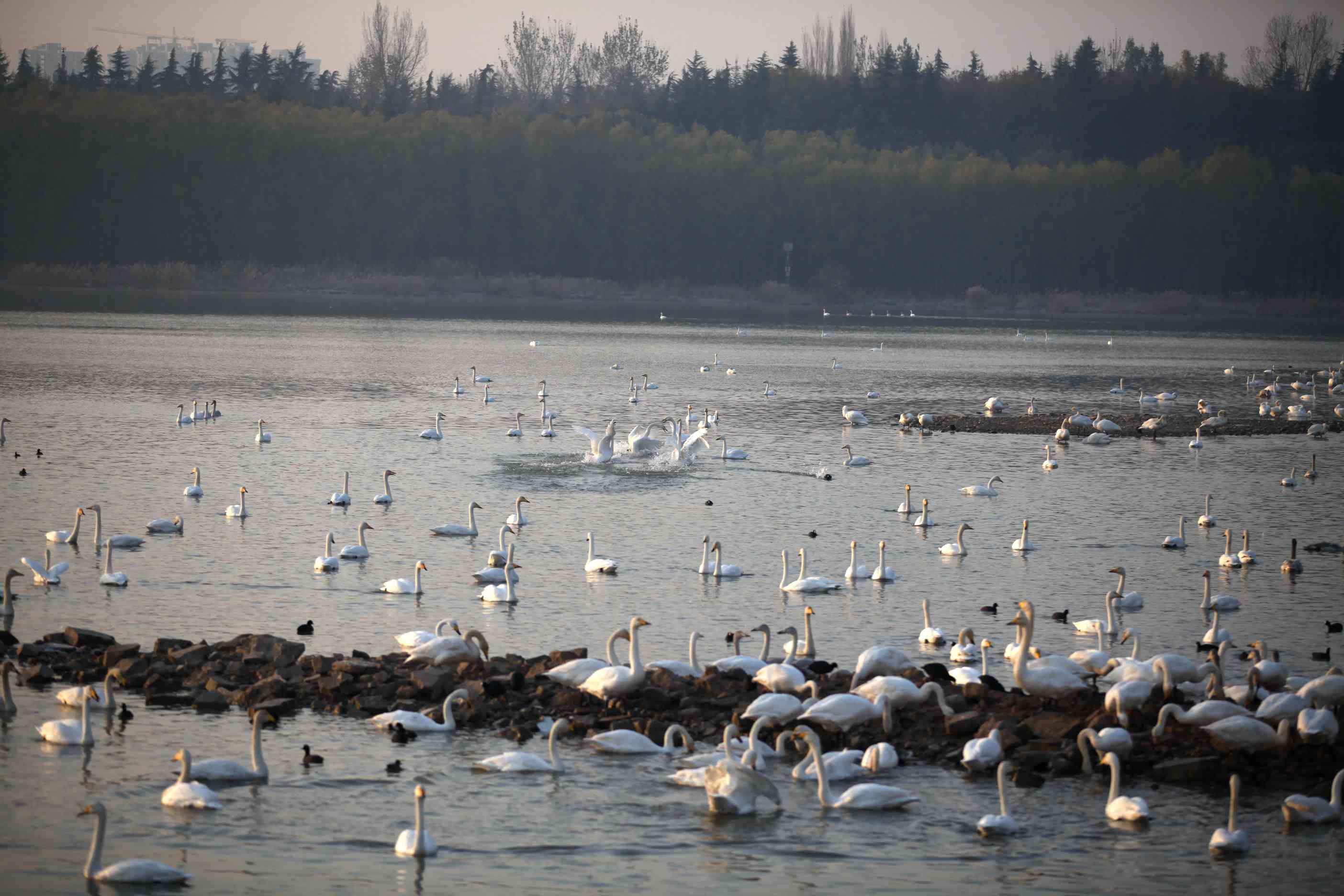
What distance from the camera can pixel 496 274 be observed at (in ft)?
325

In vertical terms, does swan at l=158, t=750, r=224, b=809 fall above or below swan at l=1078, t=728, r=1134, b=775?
below

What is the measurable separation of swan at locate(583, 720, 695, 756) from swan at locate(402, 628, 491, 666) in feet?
6.30

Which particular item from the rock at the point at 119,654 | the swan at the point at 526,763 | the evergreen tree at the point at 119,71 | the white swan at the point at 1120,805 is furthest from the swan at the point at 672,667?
the evergreen tree at the point at 119,71

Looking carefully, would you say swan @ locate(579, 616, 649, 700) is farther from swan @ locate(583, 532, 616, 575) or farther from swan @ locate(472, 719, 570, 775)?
swan @ locate(583, 532, 616, 575)

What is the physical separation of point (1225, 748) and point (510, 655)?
5.84 m

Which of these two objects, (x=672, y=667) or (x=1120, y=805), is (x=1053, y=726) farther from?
(x=672, y=667)

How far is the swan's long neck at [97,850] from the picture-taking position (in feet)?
30.0

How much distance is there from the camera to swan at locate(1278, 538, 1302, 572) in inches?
762

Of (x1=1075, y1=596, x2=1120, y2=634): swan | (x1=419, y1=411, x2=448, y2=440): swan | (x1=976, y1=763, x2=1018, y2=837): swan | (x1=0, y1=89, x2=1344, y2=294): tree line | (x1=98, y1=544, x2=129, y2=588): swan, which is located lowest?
(x1=976, y1=763, x2=1018, y2=837): swan

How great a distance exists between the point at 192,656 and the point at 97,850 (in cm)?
436

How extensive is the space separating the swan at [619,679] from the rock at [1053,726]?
296cm

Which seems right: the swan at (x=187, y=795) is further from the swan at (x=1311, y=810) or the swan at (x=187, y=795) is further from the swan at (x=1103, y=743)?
the swan at (x=1311, y=810)

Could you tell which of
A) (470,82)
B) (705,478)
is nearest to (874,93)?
(470,82)

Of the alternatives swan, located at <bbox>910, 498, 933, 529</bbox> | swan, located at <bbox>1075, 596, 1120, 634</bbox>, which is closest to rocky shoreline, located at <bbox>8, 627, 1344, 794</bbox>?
swan, located at <bbox>1075, 596, 1120, 634</bbox>
